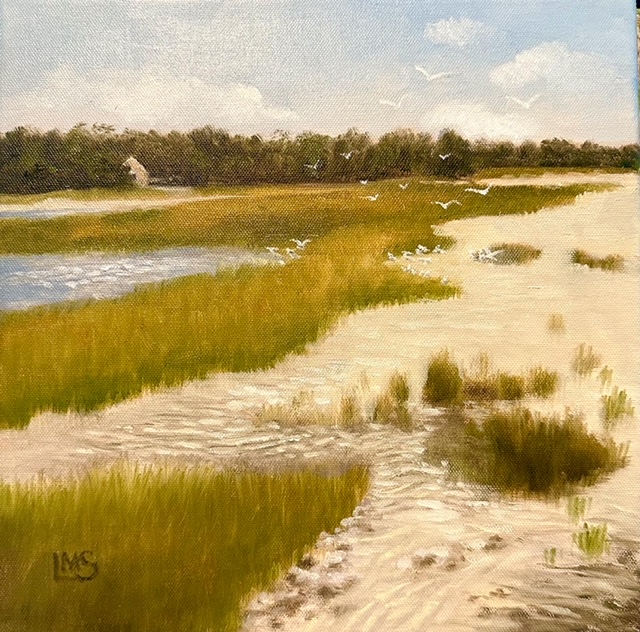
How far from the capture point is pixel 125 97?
171 cm

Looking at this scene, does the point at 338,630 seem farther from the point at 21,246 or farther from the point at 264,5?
the point at 264,5

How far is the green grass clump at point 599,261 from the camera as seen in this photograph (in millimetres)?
1693

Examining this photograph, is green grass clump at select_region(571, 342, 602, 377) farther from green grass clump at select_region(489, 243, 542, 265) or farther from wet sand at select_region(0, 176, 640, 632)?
green grass clump at select_region(489, 243, 542, 265)

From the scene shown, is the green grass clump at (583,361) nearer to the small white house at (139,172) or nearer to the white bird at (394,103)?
the white bird at (394,103)

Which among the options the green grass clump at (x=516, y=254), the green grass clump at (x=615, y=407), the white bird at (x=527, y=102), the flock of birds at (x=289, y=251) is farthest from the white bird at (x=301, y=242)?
the green grass clump at (x=615, y=407)

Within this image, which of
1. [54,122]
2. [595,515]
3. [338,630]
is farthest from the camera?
[54,122]

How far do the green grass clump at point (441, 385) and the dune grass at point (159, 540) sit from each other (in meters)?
0.30

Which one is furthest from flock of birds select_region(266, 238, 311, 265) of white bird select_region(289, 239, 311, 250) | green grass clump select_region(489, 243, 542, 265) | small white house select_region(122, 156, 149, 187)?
green grass clump select_region(489, 243, 542, 265)

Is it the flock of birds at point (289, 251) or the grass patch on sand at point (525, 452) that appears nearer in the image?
the grass patch on sand at point (525, 452)

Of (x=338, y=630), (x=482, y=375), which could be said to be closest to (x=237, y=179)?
(x=482, y=375)

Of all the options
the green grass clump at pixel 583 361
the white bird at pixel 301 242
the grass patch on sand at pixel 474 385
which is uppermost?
the white bird at pixel 301 242

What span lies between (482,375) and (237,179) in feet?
3.08

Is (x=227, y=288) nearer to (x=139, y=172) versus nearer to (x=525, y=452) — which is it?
(x=139, y=172)

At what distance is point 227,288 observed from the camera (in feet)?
5.58
